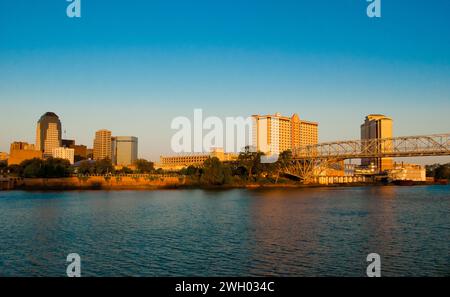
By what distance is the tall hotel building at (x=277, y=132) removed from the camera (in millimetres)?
173125

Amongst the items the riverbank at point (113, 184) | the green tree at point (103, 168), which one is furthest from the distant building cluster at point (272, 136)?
the riverbank at point (113, 184)

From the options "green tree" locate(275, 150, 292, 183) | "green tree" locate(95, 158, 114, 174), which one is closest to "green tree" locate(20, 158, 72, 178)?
"green tree" locate(95, 158, 114, 174)

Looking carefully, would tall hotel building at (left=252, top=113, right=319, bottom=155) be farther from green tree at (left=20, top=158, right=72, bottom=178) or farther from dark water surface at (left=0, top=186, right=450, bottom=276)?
dark water surface at (left=0, top=186, right=450, bottom=276)

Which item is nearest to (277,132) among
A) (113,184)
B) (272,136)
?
(272,136)

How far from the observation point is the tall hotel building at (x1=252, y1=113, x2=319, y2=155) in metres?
173

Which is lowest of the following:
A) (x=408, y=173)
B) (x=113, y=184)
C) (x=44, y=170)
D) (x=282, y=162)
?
(x=113, y=184)

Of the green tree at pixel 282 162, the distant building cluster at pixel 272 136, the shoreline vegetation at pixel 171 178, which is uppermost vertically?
the distant building cluster at pixel 272 136

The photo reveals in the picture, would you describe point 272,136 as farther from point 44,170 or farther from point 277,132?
point 44,170

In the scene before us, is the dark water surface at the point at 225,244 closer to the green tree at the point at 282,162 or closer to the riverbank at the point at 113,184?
the riverbank at the point at 113,184

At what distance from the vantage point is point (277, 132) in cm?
17925

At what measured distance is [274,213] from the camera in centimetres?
3659
